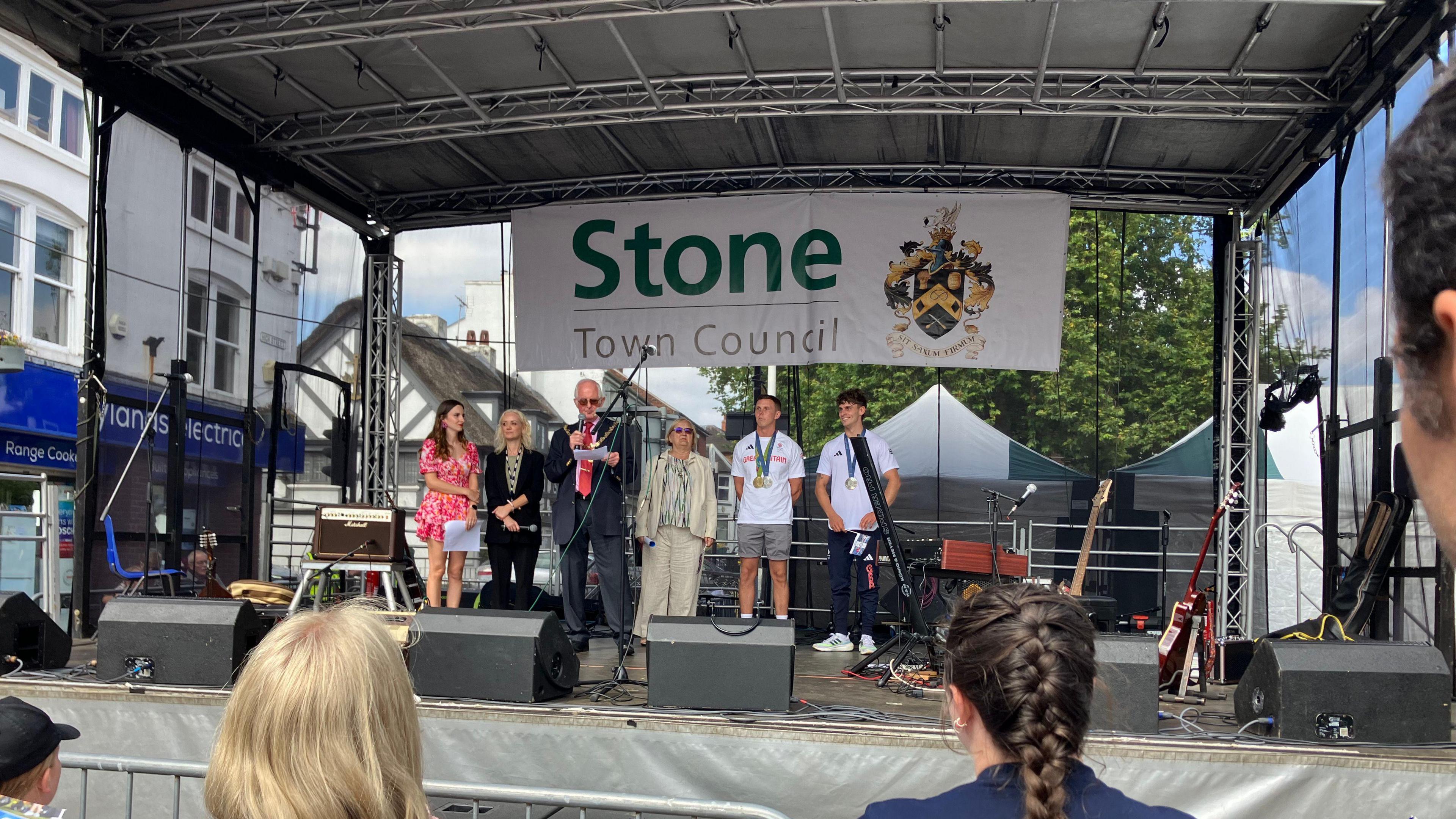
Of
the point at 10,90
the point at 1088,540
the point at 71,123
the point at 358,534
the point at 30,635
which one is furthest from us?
the point at 71,123

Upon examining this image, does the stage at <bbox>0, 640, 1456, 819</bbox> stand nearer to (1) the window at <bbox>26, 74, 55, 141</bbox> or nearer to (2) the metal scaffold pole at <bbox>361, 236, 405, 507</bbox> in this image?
(2) the metal scaffold pole at <bbox>361, 236, 405, 507</bbox>

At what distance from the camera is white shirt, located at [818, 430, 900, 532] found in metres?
7.05

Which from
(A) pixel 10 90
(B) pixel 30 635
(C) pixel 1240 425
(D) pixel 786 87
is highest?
(A) pixel 10 90

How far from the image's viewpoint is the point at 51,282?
1132 cm

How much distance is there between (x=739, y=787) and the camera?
429 cm

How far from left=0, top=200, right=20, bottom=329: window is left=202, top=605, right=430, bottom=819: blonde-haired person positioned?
11.4m

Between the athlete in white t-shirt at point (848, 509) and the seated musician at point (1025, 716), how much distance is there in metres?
5.17

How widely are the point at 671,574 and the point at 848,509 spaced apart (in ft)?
4.24

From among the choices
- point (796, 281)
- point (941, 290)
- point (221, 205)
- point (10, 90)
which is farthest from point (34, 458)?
point (941, 290)

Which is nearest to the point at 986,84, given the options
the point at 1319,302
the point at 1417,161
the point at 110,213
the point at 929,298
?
the point at 929,298

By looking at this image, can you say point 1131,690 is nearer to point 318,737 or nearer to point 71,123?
point 318,737

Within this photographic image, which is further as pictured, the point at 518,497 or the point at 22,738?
the point at 518,497

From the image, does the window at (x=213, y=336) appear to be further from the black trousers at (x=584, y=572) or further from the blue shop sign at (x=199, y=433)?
the black trousers at (x=584, y=572)

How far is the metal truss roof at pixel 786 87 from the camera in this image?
246 inches
